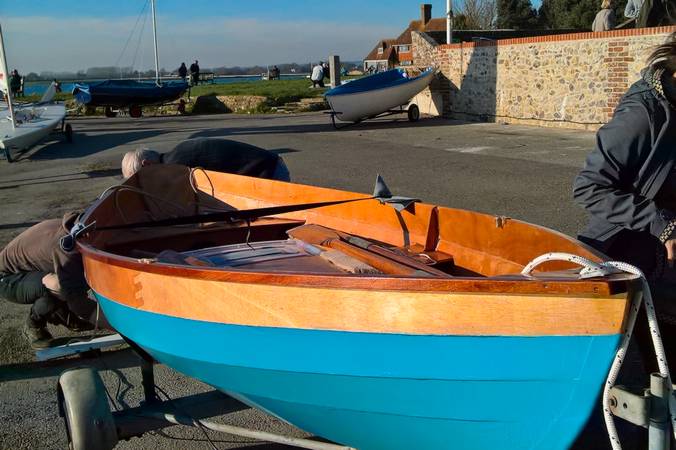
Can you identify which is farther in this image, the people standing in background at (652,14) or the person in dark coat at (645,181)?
the people standing in background at (652,14)

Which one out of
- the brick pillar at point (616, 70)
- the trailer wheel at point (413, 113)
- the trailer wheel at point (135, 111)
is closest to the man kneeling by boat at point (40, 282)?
the brick pillar at point (616, 70)

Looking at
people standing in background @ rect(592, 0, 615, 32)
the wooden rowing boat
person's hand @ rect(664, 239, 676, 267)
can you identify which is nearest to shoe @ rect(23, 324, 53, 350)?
the wooden rowing boat

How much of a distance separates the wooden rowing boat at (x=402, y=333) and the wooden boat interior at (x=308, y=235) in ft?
0.05

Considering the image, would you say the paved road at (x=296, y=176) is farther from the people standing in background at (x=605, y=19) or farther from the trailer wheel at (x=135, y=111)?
the trailer wheel at (x=135, y=111)

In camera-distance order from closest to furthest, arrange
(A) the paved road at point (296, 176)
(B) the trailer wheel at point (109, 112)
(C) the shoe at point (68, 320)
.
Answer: (A) the paved road at point (296, 176), (C) the shoe at point (68, 320), (B) the trailer wheel at point (109, 112)

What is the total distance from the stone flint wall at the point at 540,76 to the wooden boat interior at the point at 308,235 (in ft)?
29.3

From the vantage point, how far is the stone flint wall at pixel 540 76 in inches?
514

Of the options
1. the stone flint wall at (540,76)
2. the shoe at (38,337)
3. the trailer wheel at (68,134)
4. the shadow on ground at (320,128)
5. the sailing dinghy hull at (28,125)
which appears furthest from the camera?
the shadow on ground at (320,128)

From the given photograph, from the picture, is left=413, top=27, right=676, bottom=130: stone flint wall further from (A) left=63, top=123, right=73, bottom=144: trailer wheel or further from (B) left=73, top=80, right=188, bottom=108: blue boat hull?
(B) left=73, top=80, right=188, bottom=108: blue boat hull

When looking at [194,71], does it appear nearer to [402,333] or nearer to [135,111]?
Answer: [135,111]

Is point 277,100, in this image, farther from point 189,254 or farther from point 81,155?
point 189,254

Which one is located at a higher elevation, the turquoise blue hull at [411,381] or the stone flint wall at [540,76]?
the stone flint wall at [540,76]

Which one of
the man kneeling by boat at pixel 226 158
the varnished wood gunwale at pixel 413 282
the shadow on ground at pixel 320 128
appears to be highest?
the man kneeling by boat at pixel 226 158

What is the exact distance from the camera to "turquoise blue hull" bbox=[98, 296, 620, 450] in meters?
2.11
